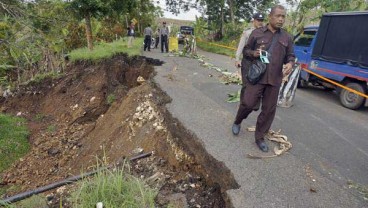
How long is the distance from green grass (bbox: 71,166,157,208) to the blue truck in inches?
261

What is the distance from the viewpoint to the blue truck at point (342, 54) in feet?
24.7

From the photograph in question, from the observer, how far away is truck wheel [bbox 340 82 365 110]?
7637 mm

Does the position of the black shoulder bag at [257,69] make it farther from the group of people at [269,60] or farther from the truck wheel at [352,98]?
the truck wheel at [352,98]

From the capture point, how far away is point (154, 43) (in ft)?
66.9

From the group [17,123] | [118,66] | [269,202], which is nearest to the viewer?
[269,202]

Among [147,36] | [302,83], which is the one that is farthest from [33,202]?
[147,36]

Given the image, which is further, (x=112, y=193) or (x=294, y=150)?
(x=294, y=150)

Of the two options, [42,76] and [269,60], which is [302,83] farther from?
[42,76]

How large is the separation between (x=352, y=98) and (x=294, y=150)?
421 cm

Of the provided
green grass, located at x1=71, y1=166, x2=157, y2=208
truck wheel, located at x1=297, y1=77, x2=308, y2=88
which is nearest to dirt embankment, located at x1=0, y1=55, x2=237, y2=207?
green grass, located at x1=71, y1=166, x2=157, y2=208

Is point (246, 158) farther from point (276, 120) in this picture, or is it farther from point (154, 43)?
point (154, 43)

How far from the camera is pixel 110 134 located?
6.75 m

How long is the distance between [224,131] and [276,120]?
5.04ft

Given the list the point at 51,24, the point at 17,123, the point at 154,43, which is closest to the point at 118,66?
the point at 17,123
